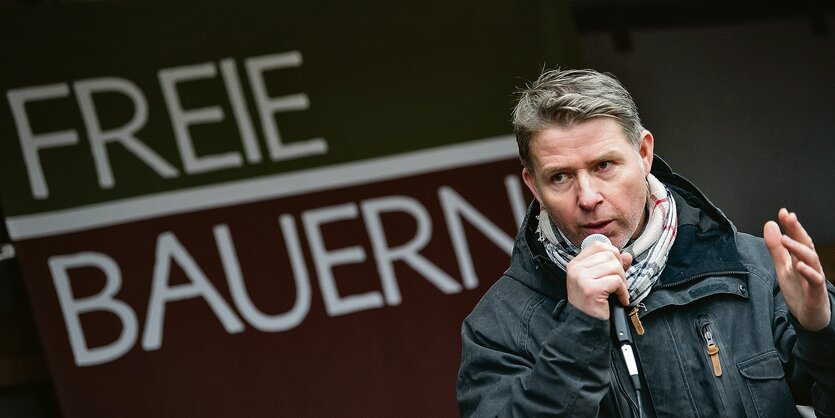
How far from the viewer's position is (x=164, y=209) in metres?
3.80

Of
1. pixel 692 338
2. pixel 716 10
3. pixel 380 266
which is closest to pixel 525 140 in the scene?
pixel 692 338

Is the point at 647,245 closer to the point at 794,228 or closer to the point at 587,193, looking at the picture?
the point at 587,193

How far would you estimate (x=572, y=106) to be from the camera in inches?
76.9

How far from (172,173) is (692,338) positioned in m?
2.26

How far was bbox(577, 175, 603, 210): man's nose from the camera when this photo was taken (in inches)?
75.3

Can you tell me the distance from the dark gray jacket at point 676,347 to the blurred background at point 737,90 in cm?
250

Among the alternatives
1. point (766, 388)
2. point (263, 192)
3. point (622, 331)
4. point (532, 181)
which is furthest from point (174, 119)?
point (766, 388)

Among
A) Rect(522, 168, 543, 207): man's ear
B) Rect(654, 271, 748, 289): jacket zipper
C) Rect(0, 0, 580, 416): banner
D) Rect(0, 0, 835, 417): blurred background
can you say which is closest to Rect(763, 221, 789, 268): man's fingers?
Rect(654, 271, 748, 289): jacket zipper

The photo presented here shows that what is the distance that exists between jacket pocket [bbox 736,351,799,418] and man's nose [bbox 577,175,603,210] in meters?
0.34

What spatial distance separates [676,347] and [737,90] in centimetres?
284

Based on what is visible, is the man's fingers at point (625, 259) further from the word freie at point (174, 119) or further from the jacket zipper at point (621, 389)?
the word freie at point (174, 119)

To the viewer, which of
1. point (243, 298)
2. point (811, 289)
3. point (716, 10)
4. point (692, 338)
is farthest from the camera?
point (716, 10)

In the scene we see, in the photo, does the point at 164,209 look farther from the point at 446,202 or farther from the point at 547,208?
the point at 547,208

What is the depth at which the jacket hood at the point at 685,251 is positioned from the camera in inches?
77.9
